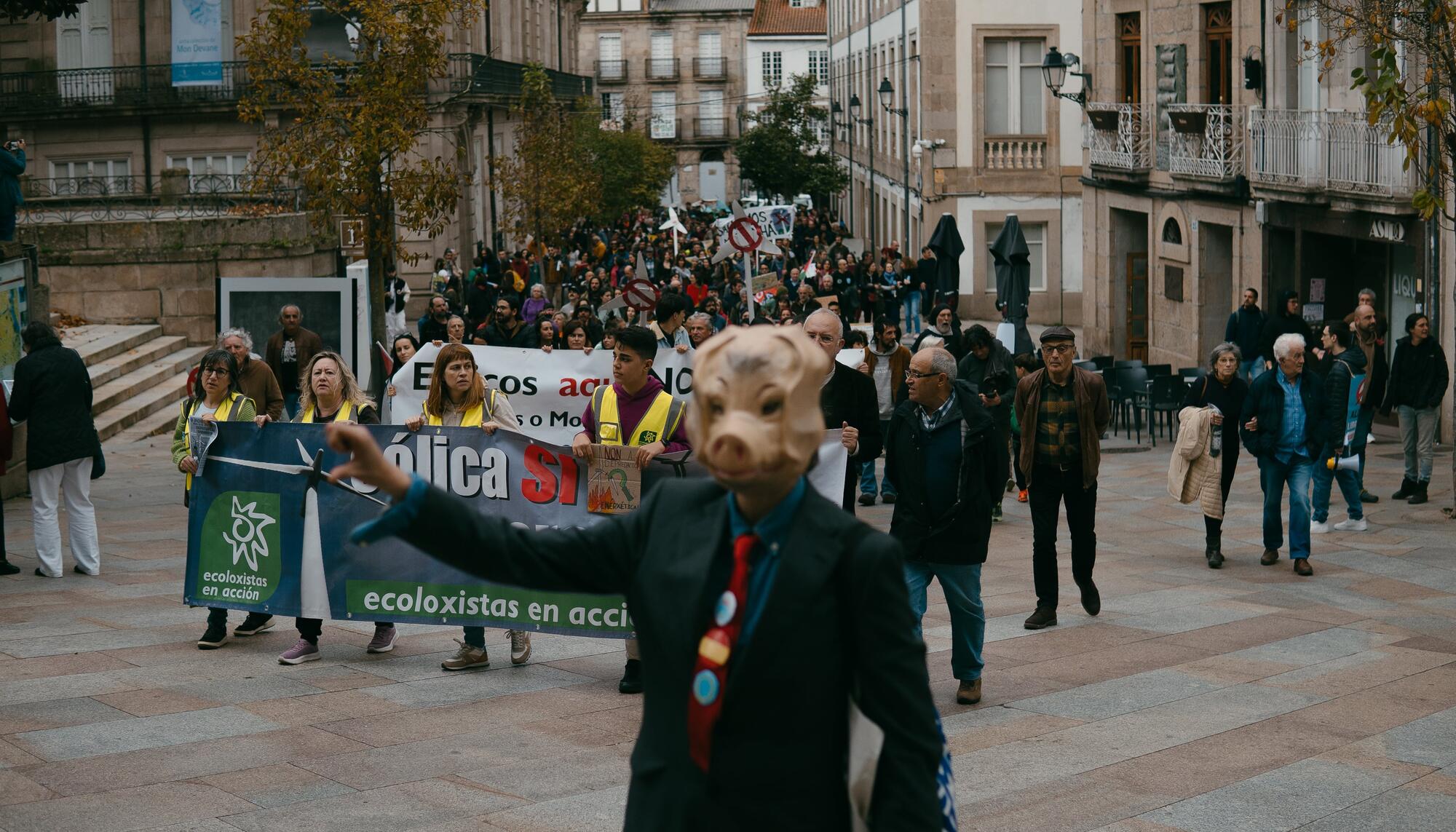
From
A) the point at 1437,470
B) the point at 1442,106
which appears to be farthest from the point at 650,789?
the point at 1437,470

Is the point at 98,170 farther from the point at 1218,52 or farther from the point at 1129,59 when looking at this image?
the point at 1218,52

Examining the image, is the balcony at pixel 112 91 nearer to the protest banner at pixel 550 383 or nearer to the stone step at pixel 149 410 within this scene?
the stone step at pixel 149 410

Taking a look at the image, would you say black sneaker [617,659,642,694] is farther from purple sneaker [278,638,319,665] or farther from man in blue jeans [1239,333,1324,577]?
man in blue jeans [1239,333,1324,577]

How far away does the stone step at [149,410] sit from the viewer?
69.3ft

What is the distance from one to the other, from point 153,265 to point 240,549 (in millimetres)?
17651

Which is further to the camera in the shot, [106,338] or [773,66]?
[773,66]

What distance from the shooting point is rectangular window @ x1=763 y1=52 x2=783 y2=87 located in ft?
318

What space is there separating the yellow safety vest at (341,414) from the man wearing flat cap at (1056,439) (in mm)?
3784

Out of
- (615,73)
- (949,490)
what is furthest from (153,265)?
(615,73)

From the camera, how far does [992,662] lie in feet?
31.0

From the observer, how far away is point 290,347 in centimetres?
1594

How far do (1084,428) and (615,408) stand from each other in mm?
3092

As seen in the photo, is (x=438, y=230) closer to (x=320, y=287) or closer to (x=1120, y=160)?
(x=320, y=287)

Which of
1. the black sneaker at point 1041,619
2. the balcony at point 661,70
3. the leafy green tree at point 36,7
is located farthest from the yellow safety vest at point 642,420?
the balcony at point 661,70
